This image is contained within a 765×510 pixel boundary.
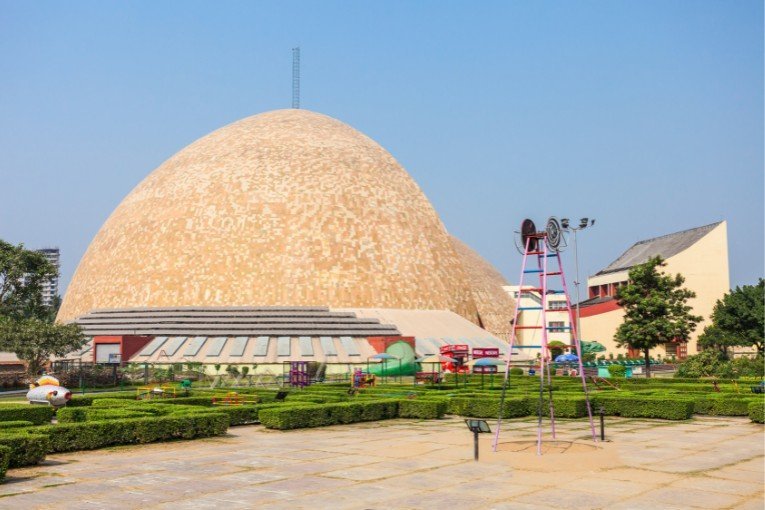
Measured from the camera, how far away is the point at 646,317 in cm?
5475

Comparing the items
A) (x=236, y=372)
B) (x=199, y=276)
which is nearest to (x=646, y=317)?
(x=236, y=372)

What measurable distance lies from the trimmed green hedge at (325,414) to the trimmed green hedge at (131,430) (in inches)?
77.1

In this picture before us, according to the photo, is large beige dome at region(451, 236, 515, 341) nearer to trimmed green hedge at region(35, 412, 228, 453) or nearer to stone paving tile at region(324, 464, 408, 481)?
trimmed green hedge at region(35, 412, 228, 453)

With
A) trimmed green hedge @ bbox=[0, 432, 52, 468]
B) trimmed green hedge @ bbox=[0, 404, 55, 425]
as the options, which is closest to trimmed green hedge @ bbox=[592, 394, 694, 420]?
trimmed green hedge @ bbox=[0, 432, 52, 468]

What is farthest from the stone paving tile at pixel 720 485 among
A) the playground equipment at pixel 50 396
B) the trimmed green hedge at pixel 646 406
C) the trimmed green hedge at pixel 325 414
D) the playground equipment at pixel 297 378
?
the playground equipment at pixel 297 378

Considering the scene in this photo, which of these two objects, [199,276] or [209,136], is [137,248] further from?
[209,136]

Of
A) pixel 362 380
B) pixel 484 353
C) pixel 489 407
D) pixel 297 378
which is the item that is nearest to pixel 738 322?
pixel 484 353

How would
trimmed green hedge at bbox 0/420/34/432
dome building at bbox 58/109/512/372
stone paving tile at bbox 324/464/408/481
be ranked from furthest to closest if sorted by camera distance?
dome building at bbox 58/109/512/372
trimmed green hedge at bbox 0/420/34/432
stone paving tile at bbox 324/464/408/481

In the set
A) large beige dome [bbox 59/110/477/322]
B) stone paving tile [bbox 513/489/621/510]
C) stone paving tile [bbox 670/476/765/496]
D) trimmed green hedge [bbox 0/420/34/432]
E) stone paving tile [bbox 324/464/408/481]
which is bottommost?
stone paving tile [bbox 513/489/621/510]

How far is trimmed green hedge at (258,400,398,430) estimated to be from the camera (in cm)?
2423

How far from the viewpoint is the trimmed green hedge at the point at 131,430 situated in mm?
19141

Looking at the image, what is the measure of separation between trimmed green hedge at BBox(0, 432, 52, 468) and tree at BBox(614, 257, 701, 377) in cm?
4450

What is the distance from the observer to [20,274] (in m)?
54.1

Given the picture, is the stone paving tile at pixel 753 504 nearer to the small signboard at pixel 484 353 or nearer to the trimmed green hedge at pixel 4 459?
the trimmed green hedge at pixel 4 459
